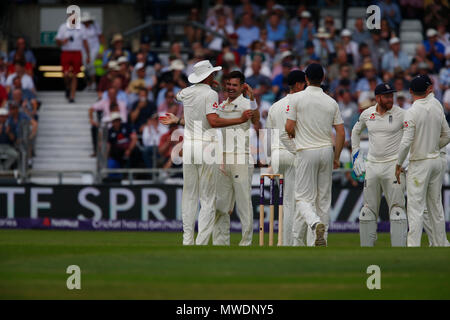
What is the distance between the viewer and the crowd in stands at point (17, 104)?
2291 cm

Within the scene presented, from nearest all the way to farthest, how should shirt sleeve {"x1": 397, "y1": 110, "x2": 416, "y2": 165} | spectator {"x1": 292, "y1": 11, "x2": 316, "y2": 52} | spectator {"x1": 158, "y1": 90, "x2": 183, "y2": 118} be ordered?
1. shirt sleeve {"x1": 397, "y1": 110, "x2": 416, "y2": 165}
2. spectator {"x1": 158, "y1": 90, "x2": 183, "y2": 118}
3. spectator {"x1": 292, "y1": 11, "x2": 316, "y2": 52}

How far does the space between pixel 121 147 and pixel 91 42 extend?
4.68 metres

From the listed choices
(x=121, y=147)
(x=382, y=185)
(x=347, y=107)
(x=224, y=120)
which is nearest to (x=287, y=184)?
(x=382, y=185)

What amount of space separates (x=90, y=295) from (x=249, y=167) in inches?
228

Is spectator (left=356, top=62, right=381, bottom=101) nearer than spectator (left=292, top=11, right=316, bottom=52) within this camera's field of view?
Yes

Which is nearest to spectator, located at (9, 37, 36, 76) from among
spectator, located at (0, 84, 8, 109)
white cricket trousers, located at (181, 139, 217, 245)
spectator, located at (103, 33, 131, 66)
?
spectator, located at (0, 84, 8, 109)

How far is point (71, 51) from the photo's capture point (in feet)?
85.5

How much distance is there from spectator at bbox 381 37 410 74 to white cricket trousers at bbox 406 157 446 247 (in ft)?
38.1

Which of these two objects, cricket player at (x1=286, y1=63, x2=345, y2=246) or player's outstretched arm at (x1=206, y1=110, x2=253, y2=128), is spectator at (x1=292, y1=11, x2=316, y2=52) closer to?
Answer: player's outstretched arm at (x1=206, y1=110, x2=253, y2=128)

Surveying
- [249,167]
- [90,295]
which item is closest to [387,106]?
[249,167]

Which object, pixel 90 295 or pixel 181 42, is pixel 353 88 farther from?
pixel 90 295

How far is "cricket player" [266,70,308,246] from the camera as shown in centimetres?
1487

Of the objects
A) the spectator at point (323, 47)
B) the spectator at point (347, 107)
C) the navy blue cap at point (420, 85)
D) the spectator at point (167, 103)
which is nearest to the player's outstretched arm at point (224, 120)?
the navy blue cap at point (420, 85)

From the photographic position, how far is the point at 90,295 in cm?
947
